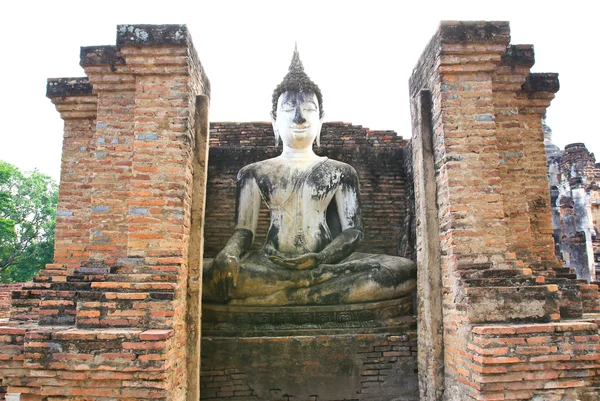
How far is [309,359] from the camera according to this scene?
16.3 ft

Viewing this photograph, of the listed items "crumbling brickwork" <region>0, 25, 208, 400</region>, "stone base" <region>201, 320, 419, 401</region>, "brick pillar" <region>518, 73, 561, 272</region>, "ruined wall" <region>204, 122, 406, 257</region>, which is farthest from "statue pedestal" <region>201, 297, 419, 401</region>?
"ruined wall" <region>204, 122, 406, 257</region>

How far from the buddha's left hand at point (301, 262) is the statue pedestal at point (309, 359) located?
0.44 m

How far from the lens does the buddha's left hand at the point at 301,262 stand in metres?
5.33

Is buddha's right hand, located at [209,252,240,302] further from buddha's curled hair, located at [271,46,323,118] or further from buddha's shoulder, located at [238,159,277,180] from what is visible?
buddha's curled hair, located at [271,46,323,118]

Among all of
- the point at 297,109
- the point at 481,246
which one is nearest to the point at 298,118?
the point at 297,109

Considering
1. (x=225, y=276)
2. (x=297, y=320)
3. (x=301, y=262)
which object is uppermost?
(x=301, y=262)

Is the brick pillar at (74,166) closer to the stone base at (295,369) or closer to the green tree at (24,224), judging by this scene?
the stone base at (295,369)

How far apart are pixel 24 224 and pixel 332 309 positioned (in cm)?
2459

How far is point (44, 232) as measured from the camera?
84.1 feet

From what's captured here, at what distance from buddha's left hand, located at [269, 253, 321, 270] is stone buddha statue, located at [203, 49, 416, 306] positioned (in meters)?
0.01

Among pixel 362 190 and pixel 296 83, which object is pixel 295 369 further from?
pixel 362 190

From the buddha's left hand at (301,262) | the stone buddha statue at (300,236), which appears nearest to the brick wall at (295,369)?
the stone buddha statue at (300,236)

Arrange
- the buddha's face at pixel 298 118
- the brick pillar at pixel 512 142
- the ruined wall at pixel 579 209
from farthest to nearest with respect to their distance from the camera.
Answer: the ruined wall at pixel 579 209 < the buddha's face at pixel 298 118 < the brick pillar at pixel 512 142

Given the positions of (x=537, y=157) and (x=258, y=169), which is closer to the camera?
(x=537, y=157)
